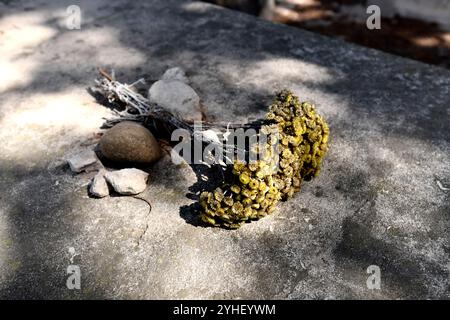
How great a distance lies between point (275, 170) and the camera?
2326 mm

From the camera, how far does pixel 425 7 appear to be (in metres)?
5.48

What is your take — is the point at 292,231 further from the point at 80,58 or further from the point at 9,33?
the point at 9,33

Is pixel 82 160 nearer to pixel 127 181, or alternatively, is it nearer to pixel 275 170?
pixel 127 181

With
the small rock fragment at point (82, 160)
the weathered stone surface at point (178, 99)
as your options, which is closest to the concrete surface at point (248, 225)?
the small rock fragment at point (82, 160)

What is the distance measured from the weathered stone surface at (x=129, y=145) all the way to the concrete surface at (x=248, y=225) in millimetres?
140

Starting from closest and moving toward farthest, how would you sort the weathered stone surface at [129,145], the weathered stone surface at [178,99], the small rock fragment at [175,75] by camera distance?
the weathered stone surface at [129,145], the weathered stone surface at [178,99], the small rock fragment at [175,75]

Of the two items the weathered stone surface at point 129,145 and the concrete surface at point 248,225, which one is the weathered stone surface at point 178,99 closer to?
the concrete surface at point 248,225

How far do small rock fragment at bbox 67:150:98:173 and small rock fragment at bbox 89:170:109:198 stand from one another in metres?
0.19

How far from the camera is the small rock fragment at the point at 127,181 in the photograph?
8.12 ft

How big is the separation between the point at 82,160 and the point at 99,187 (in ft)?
1.03

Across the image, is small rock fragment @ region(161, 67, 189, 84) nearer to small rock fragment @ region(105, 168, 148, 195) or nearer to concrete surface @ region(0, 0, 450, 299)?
concrete surface @ region(0, 0, 450, 299)

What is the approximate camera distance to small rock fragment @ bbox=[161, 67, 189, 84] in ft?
11.1
